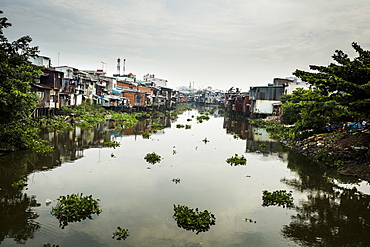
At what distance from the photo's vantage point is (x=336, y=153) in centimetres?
2162

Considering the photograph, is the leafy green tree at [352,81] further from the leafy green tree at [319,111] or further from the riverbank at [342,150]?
the riverbank at [342,150]

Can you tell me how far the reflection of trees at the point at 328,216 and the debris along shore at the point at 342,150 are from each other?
1.80m

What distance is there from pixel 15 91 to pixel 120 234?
11.0m

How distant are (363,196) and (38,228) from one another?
15.1 m

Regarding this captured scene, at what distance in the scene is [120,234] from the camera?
975cm

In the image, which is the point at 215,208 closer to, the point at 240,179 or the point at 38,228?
the point at 240,179

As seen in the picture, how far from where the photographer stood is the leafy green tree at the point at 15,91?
642 inches

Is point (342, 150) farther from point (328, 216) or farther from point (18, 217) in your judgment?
point (18, 217)

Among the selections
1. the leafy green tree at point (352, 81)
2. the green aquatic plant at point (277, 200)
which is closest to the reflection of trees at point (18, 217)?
the green aquatic plant at point (277, 200)

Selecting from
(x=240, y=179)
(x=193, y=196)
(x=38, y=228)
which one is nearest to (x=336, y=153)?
(x=240, y=179)

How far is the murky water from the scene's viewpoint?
32.4ft

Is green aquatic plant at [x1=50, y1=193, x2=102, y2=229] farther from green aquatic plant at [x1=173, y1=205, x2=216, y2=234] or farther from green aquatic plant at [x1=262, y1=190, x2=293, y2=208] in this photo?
green aquatic plant at [x1=262, y1=190, x2=293, y2=208]

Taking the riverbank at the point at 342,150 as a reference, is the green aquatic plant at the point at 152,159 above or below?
below

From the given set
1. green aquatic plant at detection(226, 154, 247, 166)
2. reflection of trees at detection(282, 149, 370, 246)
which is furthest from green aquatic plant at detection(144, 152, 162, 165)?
reflection of trees at detection(282, 149, 370, 246)
